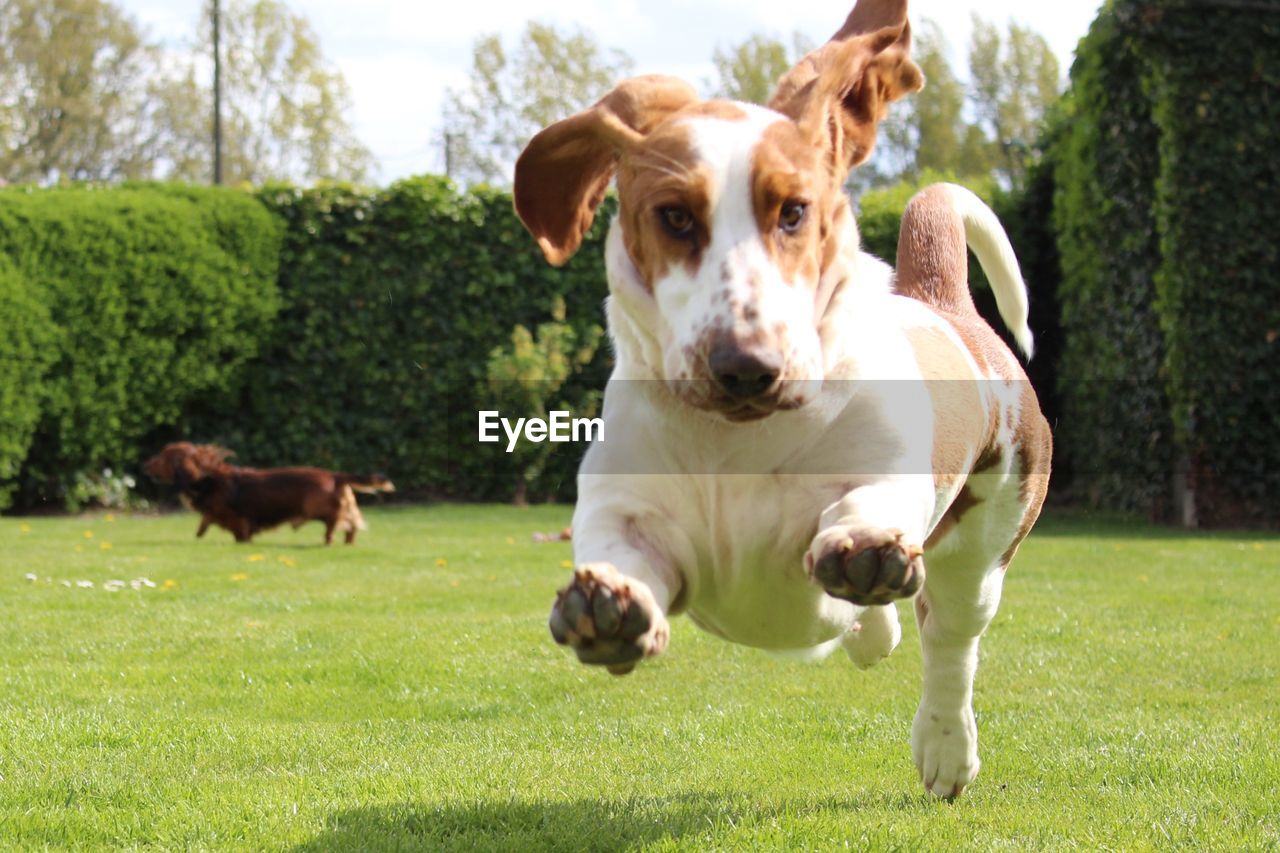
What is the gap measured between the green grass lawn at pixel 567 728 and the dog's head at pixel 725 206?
4.40ft

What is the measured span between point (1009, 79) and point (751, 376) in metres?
40.3

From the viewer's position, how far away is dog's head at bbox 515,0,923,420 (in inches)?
91.0

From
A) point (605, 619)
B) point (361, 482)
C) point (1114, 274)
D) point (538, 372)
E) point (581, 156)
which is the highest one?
point (1114, 274)

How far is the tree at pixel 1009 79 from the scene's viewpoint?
39438mm

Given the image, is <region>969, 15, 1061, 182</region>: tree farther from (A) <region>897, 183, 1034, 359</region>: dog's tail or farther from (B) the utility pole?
(A) <region>897, 183, 1034, 359</region>: dog's tail

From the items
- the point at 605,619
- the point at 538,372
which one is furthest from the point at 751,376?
the point at 538,372

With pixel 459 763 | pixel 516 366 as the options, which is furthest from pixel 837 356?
pixel 516 366

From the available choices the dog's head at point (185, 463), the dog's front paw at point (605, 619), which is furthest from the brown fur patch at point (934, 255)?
the dog's head at point (185, 463)

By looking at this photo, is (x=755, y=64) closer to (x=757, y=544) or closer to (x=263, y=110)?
(x=263, y=110)

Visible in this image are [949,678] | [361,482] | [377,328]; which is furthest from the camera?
[377,328]

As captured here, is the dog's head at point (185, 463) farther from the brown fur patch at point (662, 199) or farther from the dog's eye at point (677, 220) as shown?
the dog's eye at point (677, 220)

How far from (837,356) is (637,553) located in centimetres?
54

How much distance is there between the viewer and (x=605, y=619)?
2.20m

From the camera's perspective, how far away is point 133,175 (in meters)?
32.0
